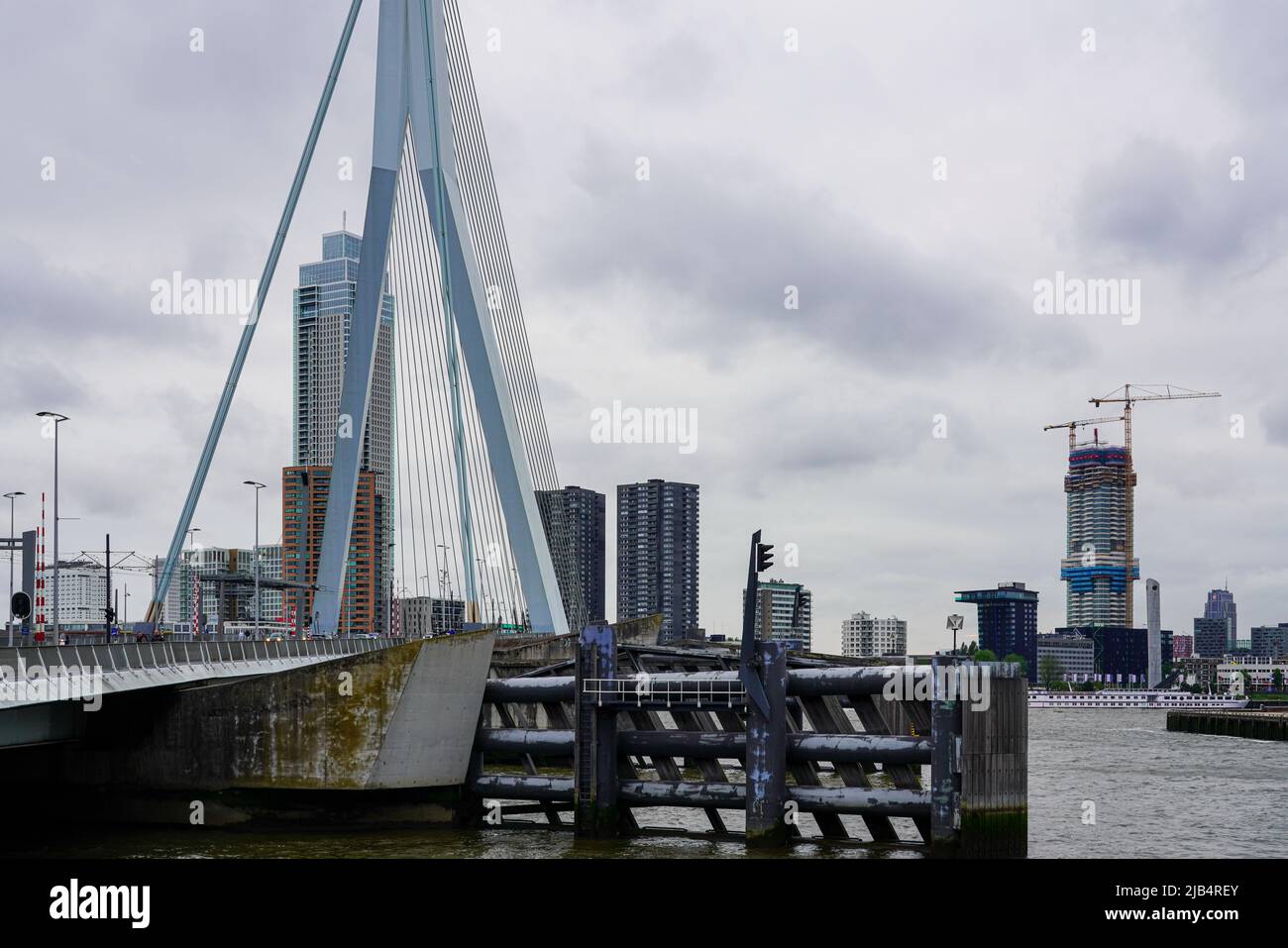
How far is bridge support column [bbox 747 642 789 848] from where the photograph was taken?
31.7m

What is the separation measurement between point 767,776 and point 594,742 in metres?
4.55

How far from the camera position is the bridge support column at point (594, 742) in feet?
112

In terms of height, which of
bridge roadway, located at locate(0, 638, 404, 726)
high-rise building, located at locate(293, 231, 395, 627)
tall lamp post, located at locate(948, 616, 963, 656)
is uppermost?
high-rise building, located at locate(293, 231, 395, 627)

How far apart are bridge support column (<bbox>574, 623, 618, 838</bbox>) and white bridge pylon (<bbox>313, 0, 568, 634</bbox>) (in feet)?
43.3

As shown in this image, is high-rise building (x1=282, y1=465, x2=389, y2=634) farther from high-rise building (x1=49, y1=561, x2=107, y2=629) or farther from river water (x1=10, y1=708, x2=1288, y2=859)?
river water (x1=10, y1=708, x2=1288, y2=859)

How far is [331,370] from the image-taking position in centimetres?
12950

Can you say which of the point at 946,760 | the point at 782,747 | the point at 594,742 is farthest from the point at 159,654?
the point at 946,760

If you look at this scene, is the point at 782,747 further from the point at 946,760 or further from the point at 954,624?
the point at 954,624

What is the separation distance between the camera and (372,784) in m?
34.2

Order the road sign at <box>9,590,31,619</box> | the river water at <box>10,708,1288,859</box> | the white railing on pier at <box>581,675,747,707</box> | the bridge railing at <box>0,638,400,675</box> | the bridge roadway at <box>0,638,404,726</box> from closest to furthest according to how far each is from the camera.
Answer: the bridge roadway at <box>0,638,404,726</box>
the bridge railing at <box>0,638,400,675</box>
the river water at <box>10,708,1288,859</box>
the white railing on pier at <box>581,675,747,707</box>
the road sign at <box>9,590,31,619</box>

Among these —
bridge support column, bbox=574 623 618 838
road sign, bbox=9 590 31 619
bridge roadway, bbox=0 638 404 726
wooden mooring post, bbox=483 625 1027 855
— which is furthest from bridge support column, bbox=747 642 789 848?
road sign, bbox=9 590 31 619
